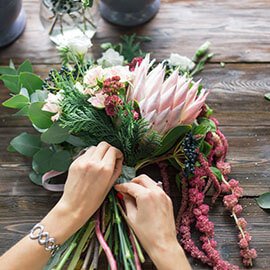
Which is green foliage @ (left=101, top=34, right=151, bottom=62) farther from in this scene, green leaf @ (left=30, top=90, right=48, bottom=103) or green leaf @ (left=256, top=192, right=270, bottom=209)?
green leaf @ (left=256, top=192, right=270, bottom=209)

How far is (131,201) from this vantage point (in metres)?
1.12

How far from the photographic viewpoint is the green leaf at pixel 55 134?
1.18 meters

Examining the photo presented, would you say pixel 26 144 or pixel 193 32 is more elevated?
pixel 193 32

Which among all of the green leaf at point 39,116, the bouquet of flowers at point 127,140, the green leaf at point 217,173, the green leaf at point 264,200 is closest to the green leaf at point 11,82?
the bouquet of flowers at point 127,140

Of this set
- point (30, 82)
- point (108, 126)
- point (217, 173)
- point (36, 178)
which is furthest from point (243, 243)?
point (30, 82)

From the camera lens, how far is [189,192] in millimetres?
1205

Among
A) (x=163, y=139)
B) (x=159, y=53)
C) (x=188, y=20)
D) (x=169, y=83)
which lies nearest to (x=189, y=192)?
(x=163, y=139)

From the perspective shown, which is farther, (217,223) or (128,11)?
(128,11)

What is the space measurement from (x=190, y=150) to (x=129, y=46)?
1.23 feet

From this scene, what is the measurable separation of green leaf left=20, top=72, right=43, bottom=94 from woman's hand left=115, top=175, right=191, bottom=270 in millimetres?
345

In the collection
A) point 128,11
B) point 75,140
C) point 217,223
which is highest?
point 128,11

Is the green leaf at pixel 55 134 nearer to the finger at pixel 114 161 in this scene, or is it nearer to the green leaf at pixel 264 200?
the finger at pixel 114 161

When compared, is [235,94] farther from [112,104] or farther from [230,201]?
[112,104]

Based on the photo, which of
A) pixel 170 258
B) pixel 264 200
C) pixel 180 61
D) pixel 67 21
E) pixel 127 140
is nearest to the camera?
pixel 170 258
